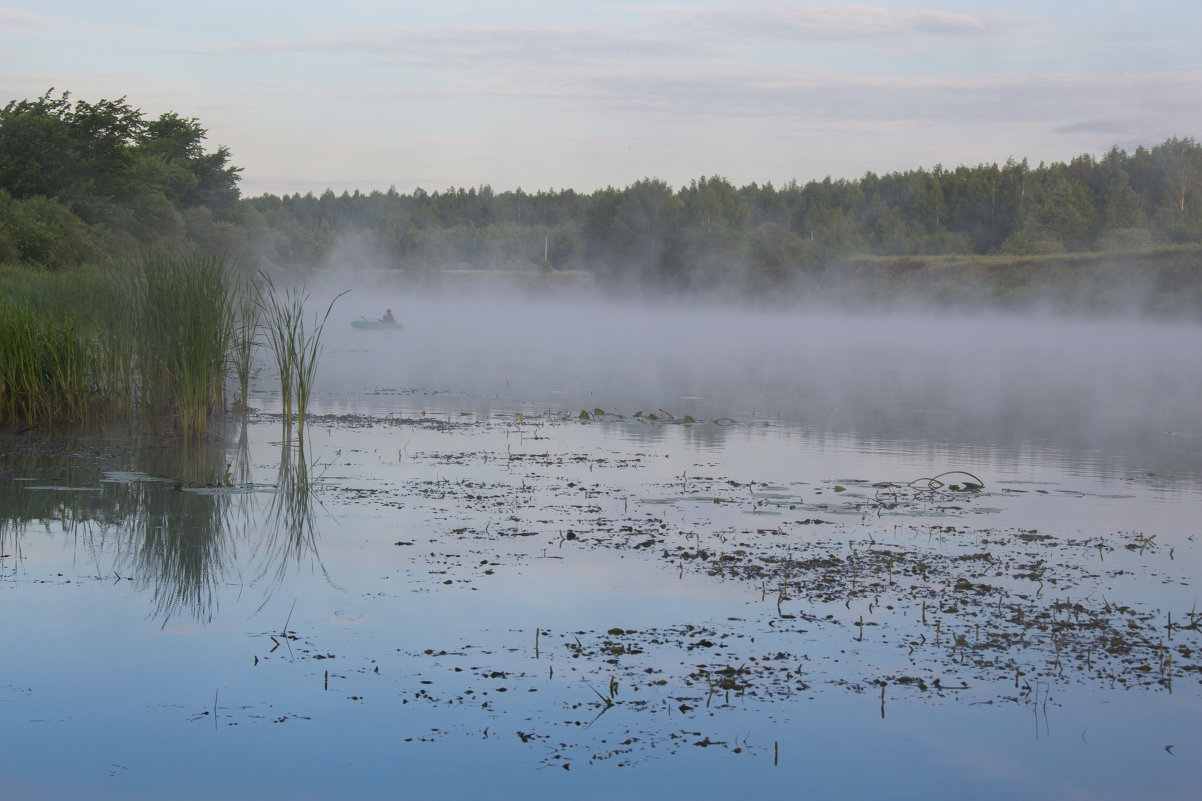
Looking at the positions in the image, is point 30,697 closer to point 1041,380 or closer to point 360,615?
point 360,615

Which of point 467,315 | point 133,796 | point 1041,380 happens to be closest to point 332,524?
point 133,796

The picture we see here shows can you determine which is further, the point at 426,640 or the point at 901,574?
the point at 901,574

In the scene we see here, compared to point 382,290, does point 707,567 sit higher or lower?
lower

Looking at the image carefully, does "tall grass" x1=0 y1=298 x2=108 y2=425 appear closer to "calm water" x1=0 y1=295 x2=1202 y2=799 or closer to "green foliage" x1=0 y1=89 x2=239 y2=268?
"calm water" x1=0 y1=295 x2=1202 y2=799

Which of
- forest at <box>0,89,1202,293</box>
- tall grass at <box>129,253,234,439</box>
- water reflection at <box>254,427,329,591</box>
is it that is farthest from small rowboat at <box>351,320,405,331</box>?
water reflection at <box>254,427,329,591</box>

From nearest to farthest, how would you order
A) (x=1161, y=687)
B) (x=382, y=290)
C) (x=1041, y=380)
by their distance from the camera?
(x=1161, y=687) → (x=1041, y=380) → (x=382, y=290)

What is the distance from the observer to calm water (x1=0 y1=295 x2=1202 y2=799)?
447 centimetres

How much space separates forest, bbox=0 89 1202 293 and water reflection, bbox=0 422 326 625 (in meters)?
16.6

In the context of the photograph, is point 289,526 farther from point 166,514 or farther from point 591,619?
point 591,619

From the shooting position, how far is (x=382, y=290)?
335 feet

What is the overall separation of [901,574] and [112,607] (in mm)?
4446

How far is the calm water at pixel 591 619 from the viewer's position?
4473 mm

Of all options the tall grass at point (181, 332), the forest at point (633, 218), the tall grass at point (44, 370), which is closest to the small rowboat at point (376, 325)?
the forest at point (633, 218)

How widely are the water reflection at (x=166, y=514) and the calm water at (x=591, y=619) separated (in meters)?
0.04
